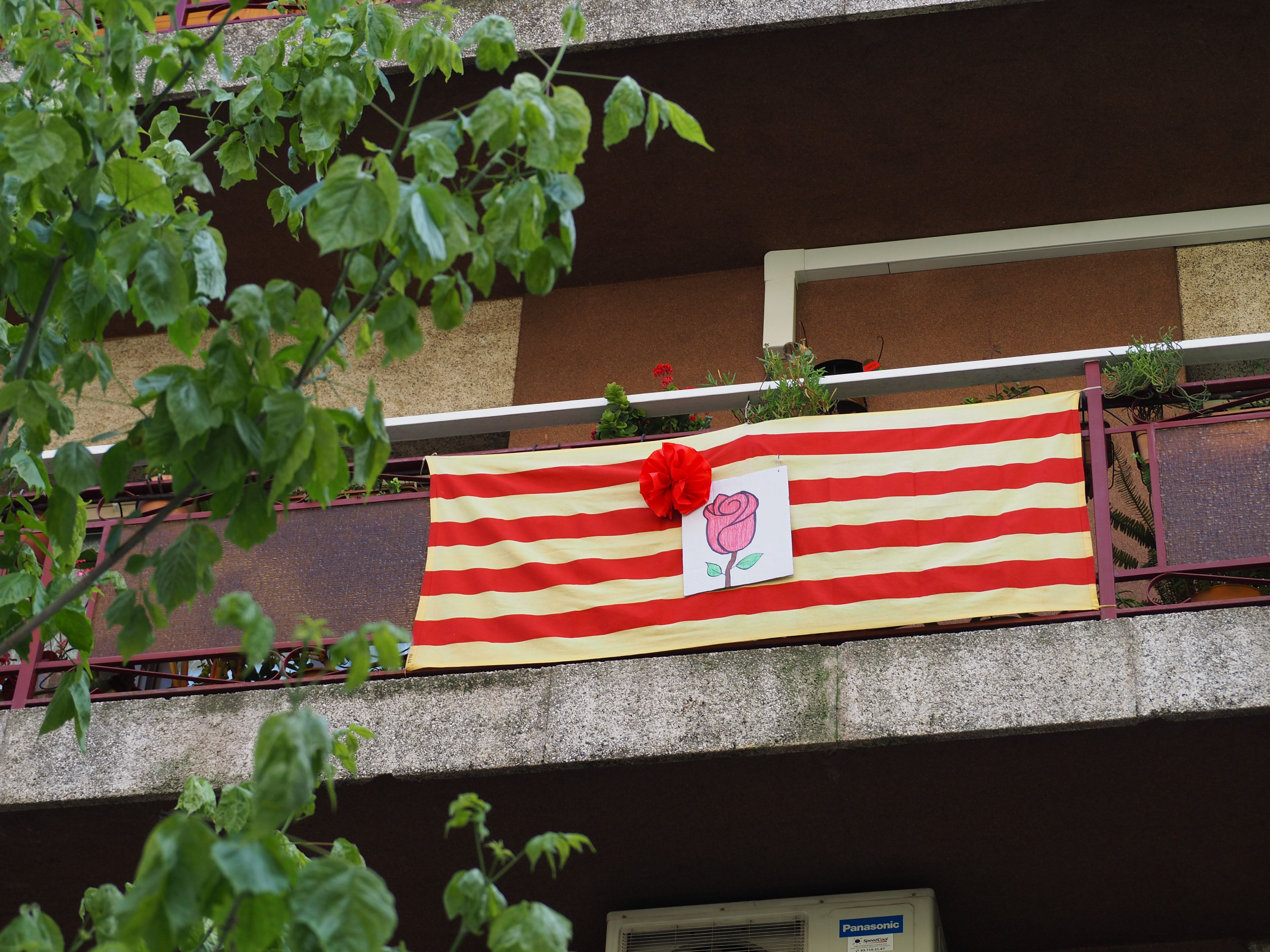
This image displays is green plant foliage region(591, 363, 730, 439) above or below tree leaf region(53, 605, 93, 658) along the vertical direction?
above

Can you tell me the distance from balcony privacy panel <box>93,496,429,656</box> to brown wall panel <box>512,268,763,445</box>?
274cm

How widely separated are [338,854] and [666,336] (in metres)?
5.94

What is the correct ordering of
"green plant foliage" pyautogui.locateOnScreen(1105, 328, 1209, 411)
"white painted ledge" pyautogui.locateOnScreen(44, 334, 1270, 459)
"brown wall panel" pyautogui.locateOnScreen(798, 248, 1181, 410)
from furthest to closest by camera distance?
"brown wall panel" pyautogui.locateOnScreen(798, 248, 1181, 410) → "white painted ledge" pyautogui.locateOnScreen(44, 334, 1270, 459) → "green plant foliage" pyautogui.locateOnScreen(1105, 328, 1209, 411)

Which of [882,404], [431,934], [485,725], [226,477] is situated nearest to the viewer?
[226,477]

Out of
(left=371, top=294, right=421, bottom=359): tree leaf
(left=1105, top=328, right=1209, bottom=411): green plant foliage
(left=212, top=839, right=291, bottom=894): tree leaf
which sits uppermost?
(left=1105, top=328, right=1209, bottom=411): green plant foliage

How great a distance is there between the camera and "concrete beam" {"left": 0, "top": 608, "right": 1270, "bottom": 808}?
5.40 meters

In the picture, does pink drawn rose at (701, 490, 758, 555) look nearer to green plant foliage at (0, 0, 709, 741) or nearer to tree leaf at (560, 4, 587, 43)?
green plant foliage at (0, 0, 709, 741)

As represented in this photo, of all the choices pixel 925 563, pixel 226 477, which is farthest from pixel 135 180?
pixel 925 563

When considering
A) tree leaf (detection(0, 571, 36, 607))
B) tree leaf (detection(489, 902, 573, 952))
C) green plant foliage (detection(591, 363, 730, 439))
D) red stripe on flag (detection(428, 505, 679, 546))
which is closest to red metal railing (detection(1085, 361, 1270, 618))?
red stripe on flag (detection(428, 505, 679, 546))

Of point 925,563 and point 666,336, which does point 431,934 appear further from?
point 666,336

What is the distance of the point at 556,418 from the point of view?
7168 millimetres

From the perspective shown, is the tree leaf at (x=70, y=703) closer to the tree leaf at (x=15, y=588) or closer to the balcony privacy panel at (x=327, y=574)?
the tree leaf at (x=15, y=588)

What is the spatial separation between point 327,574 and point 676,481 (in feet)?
4.83

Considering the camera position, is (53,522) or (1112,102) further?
(1112,102)
